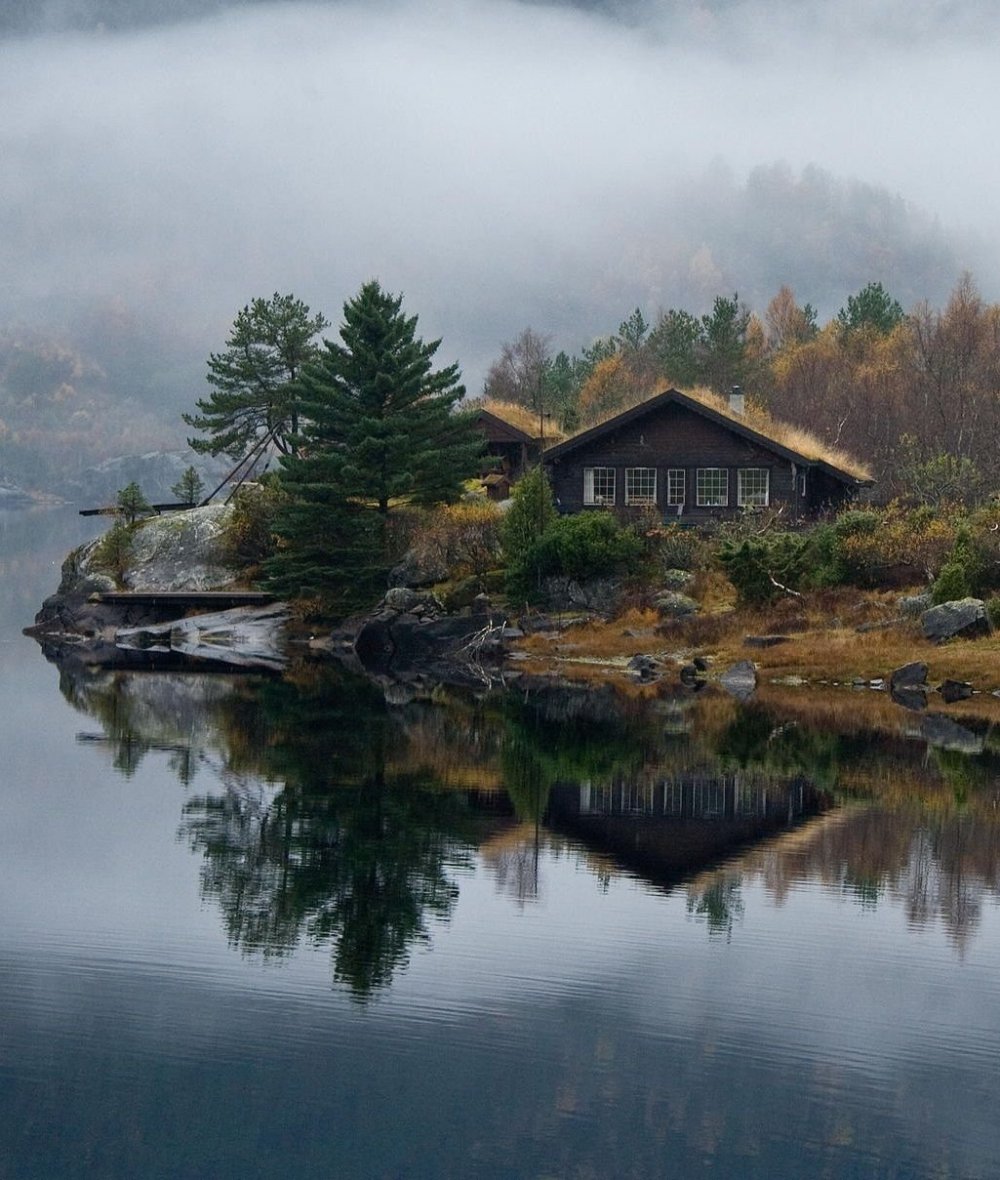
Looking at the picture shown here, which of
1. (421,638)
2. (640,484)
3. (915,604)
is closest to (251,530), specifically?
(421,638)

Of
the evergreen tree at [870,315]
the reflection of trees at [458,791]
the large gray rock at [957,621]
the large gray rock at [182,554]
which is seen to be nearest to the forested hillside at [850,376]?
the evergreen tree at [870,315]

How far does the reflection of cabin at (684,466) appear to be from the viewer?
73.7 m

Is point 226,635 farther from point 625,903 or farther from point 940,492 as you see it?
point 625,903

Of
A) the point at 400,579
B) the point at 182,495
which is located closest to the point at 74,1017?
the point at 400,579

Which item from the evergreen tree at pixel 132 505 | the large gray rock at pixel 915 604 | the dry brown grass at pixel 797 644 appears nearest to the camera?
the dry brown grass at pixel 797 644

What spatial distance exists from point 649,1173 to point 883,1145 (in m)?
2.34

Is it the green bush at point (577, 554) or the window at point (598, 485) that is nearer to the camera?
the green bush at point (577, 554)

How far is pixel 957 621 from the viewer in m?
54.6

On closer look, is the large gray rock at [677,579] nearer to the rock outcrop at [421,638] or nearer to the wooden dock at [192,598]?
the rock outcrop at [421,638]

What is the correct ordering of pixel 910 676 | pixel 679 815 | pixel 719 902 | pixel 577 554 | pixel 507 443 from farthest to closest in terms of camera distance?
pixel 507 443, pixel 577 554, pixel 910 676, pixel 679 815, pixel 719 902

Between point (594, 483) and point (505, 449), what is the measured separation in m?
11.3

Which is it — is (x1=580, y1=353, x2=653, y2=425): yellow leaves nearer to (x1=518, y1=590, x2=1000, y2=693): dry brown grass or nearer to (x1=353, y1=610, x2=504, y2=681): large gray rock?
(x1=353, y1=610, x2=504, y2=681): large gray rock

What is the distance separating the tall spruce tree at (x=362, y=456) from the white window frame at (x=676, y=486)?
Answer: 924cm

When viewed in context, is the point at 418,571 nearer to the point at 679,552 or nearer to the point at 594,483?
the point at 594,483
